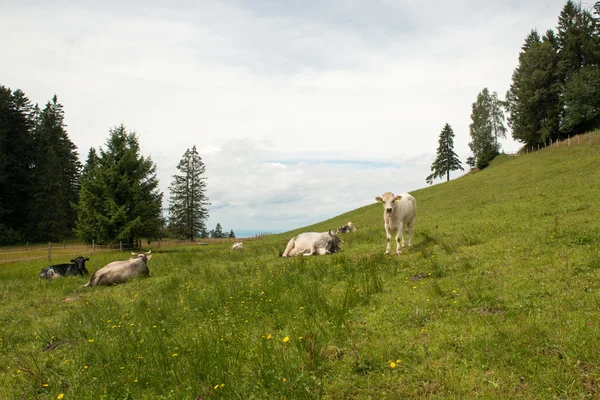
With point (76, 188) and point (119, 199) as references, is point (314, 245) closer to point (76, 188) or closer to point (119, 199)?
point (119, 199)

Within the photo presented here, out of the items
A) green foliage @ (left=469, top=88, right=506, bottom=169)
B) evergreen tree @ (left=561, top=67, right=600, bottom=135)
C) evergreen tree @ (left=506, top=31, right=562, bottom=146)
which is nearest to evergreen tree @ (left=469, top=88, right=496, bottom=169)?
green foliage @ (left=469, top=88, right=506, bottom=169)

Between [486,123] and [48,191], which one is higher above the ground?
[486,123]

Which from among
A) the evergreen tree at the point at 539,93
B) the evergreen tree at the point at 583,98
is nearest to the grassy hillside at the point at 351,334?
the evergreen tree at the point at 583,98

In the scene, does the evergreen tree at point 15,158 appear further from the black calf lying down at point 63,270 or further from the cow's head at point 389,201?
the cow's head at point 389,201

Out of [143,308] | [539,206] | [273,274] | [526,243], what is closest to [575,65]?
[539,206]

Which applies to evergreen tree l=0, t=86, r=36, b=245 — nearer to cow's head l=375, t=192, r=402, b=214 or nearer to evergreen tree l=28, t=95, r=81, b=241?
evergreen tree l=28, t=95, r=81, b=241

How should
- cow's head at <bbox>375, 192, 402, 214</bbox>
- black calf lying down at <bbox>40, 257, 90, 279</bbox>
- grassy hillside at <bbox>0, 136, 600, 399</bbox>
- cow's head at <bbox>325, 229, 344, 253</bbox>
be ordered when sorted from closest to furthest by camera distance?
grassy hillside at <bbox>0, 136, 600, 399</bbox>
cow's head at <bbox>375, 192, 402, 214</bbox>
cow's head at <bbox>325, 229, 344, 253</bbox>
black calf lying down at <bbox>40, 257, 90, 279</bbox>

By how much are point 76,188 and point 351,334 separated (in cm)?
8088

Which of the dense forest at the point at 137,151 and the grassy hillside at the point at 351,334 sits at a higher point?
the dense forest at the point at 137,151

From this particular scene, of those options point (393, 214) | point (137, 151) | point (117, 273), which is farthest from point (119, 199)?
point (393, 214)

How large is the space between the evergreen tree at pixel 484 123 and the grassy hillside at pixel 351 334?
6852 centimetres

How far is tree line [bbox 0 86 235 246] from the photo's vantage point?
37531 millimetres

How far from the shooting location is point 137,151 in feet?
132

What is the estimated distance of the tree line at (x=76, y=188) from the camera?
3753 cm
